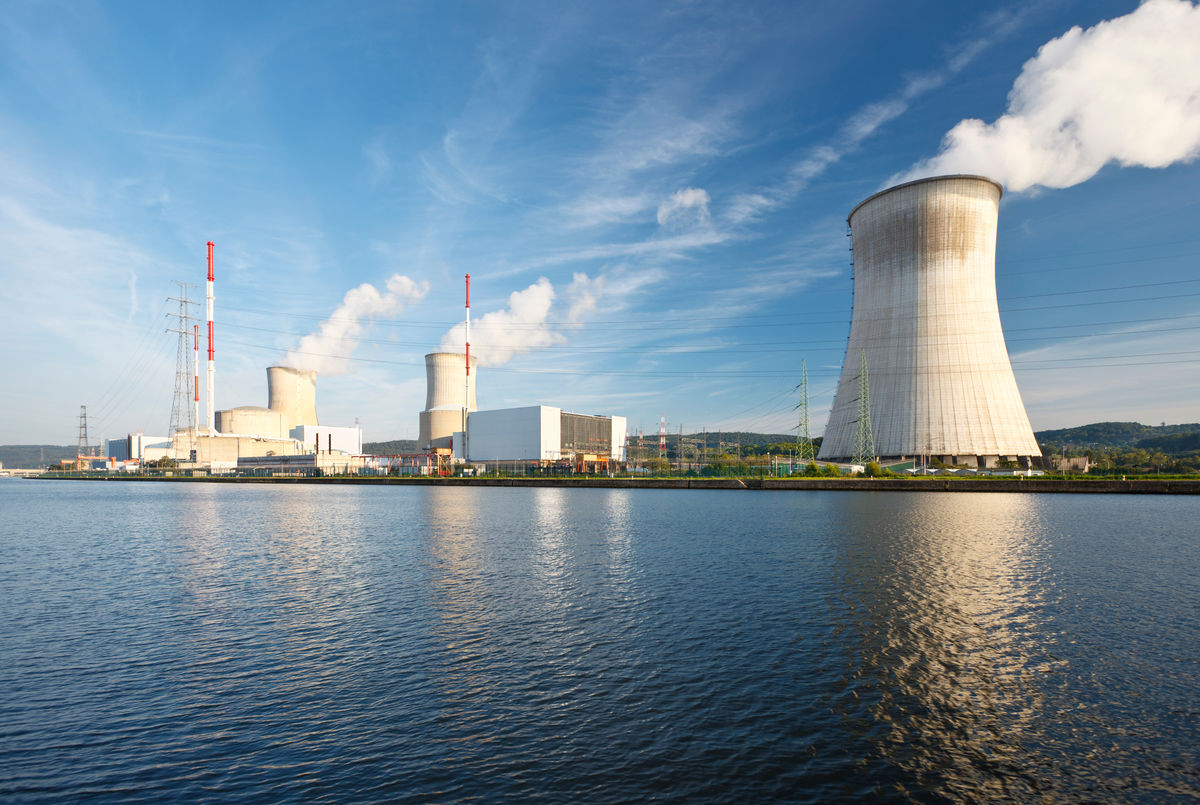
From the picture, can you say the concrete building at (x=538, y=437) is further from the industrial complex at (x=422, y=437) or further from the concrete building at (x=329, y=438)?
the concrete building at (x=329, y=438)

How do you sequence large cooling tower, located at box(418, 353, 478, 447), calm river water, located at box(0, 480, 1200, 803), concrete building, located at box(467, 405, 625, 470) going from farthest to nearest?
1. large cooling tower, located at box(418, 353, 478, 447)
2. concrete building, located at box(467, 405, 625, 470)
3. calm river water, located at box(0, 480, 1200, 803)

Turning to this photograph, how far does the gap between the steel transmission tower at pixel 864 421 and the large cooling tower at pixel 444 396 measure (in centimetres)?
4960

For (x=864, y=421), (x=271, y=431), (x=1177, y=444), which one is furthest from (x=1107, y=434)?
(x=271, y=431)

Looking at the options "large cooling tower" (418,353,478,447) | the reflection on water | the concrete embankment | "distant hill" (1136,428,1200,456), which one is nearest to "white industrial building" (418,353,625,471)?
"large cooling tower" (418,353,478,447)

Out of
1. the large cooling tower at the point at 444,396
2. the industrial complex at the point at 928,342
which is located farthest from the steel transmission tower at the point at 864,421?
the large cooling tower at the point at 444,396

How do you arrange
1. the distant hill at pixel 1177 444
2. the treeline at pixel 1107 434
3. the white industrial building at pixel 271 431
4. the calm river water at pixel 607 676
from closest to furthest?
the calm river water at pixel 607 676, the white industrial building at pixel 271 431, the distant hill at pixel 1177 444, the treeline at pixel 1107 434

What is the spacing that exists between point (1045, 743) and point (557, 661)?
5.60 m

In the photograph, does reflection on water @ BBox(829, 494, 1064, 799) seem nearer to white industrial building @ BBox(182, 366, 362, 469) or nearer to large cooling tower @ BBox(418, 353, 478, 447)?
large cooling tower @ BBox(418, 353, 478, 447)

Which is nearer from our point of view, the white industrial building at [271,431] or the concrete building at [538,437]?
the concrete building at [538,437]

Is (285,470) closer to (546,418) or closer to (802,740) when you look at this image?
(546,418)

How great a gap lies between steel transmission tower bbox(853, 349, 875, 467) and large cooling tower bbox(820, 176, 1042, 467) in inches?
18.8

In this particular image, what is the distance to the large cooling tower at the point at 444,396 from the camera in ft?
265

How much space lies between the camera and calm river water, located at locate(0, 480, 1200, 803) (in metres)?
5.57

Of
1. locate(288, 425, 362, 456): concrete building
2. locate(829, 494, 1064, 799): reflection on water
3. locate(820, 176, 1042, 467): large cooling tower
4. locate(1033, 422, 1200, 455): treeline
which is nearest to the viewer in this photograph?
locate(829, 494, 1064, 799): reflection on water
